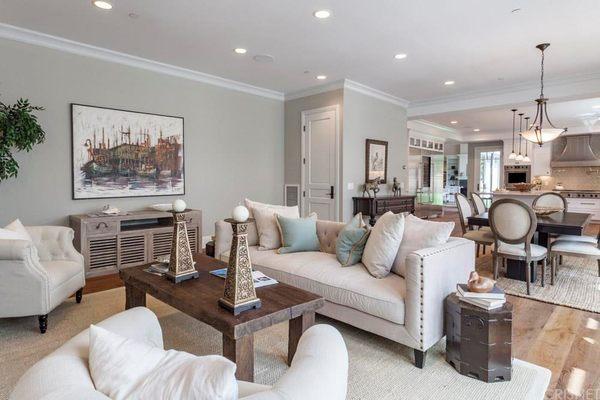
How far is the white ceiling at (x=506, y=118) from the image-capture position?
7.29m

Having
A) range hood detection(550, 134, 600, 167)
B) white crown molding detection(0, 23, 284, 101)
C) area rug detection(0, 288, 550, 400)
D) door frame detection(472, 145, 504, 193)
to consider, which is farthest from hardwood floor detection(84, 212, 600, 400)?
door frame detection(472, 145, 504, 193)

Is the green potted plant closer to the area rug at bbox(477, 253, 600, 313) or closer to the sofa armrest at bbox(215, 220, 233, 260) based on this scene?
the sofa armrest at bbox(215, 220, 233, 260)

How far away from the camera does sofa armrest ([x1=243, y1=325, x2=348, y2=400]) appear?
842mm

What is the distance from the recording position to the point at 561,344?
8.46 ft

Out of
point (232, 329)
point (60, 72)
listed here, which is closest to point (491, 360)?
point (232, 329)

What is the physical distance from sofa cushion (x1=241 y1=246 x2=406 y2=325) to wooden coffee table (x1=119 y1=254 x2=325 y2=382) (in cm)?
47

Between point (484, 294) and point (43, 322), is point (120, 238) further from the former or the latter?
point (484, 294)

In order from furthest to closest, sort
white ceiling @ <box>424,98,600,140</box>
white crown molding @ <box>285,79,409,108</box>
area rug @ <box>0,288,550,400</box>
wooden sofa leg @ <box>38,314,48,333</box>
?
white ceiling @ <box>424,98,600,140</box> → white crown molding @ <box>285,79,409,108</box> → wooden sofa leg @ <box>38,314,48,333</box> → area rug @ <box>0,288,550,400</box>

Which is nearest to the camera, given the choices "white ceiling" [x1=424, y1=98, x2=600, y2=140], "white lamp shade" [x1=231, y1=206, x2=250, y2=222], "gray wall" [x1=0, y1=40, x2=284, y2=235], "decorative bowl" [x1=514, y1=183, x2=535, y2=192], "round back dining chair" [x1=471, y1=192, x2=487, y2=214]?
"white lamp shade" [x1=231, y1=206, x2=250, y2=222]

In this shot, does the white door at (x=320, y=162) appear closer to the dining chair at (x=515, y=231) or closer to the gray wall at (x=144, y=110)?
the gray wall at (x=144, y=110)

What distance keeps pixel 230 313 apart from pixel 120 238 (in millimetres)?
3158

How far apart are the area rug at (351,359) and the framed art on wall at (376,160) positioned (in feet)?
12.9

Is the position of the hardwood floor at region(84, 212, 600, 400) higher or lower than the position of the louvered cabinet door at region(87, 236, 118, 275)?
lower

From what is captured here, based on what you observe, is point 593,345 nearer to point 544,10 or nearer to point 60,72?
point 544,10
